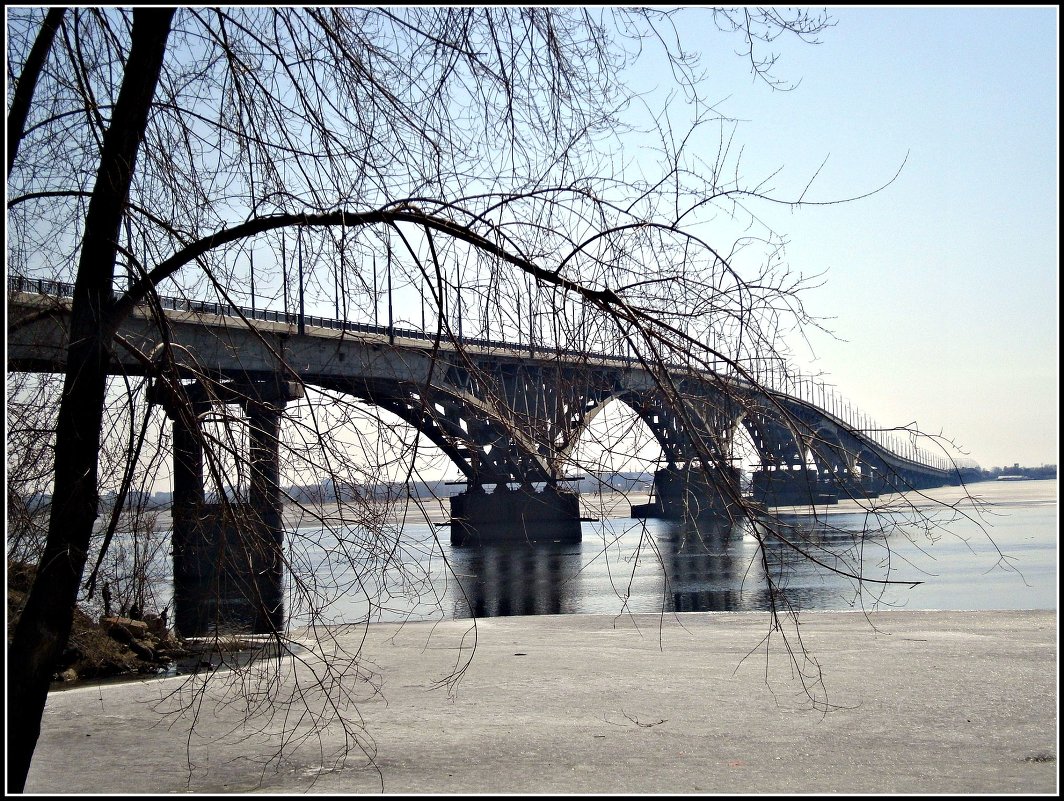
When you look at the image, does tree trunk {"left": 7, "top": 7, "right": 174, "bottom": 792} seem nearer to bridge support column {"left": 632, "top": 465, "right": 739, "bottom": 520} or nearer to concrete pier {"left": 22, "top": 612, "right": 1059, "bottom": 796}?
concrete pier {"left": 22, "top": 612, "right": 1059, "bottom": 796}

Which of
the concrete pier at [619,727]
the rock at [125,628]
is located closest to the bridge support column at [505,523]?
the rock at [125,628]

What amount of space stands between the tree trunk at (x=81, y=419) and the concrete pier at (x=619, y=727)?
2.76ft

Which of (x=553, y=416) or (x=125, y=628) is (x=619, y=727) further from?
(x=125, y=628)

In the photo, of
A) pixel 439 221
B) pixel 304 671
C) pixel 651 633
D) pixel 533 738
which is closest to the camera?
pixel 439 221

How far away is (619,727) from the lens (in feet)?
23.5

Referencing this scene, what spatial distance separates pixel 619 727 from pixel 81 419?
429 centimetres

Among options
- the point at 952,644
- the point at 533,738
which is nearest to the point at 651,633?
the point at 952,644

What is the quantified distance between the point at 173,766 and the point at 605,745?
264cm

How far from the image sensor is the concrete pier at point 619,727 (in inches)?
225

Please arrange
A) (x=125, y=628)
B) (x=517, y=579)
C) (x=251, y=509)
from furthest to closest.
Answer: (x=517, y=579), (x=125, y=628), (x=251, y=509)

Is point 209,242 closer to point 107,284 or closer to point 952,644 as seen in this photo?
point 107,284

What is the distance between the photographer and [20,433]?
16.2ft

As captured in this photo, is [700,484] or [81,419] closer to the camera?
[700,484]

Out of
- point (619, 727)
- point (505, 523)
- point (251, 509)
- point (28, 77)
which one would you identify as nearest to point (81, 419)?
point (251, 509)
